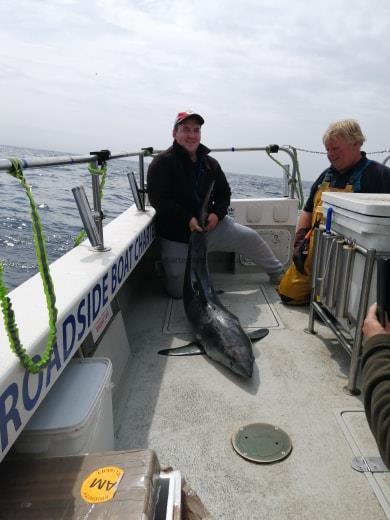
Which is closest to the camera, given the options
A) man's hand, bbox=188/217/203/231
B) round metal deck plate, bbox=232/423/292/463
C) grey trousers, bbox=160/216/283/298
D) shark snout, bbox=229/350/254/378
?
round metal deck plate, bbox=232/423/292/463

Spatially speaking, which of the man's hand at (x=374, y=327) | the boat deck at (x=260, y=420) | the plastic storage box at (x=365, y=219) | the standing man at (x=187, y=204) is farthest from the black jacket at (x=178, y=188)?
the man's hand at (x=374, y=327)

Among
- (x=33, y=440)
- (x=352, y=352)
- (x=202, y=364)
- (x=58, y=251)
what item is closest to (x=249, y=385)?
(x=202, y=364)

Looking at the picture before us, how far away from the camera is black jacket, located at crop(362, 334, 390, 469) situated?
3.49ft

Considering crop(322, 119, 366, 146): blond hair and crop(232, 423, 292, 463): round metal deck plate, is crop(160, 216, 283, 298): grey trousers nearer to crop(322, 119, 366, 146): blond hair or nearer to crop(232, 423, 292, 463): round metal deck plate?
crop(322, 119, 366, 146): blond hair

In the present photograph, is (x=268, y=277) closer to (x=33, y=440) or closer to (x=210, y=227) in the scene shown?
(x=210, y=227)

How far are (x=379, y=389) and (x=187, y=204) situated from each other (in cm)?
343

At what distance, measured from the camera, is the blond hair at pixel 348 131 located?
311 centimetres

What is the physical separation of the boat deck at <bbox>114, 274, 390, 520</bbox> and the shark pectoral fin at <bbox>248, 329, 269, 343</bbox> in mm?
41

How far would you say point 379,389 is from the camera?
1.11 metres

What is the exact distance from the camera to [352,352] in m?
2.49

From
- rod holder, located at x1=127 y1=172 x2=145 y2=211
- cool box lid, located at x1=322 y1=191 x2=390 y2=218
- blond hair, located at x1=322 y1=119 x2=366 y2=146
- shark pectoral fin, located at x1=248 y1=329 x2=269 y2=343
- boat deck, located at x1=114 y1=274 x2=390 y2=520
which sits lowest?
boat deck, located at x1=114 y1=274 x2=390 y2=520

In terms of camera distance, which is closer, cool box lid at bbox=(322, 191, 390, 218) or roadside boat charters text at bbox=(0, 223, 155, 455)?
roadside boat charters text at bbox=(0, 223, 155, 455)

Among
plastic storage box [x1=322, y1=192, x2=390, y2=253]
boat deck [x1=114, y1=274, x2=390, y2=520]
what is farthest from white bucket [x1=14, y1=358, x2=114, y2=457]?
plastic storage box [x1=322, y1=192, x2=390, y2=253]

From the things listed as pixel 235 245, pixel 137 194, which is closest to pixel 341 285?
pixel 235 245
